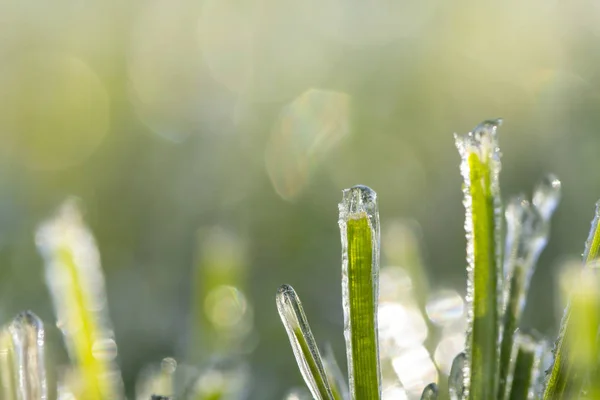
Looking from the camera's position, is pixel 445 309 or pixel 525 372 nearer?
pixel 525 372

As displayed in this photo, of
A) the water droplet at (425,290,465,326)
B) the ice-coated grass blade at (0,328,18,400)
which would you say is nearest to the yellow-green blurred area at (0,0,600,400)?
the water droplet at (425,290,465,326)

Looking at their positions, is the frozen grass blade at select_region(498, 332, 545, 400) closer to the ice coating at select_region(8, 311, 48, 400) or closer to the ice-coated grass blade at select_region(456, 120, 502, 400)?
the ice-coated grass blade at select_region(456, 120, 502, 400)

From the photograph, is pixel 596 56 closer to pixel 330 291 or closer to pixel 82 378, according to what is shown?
pixel 330 291

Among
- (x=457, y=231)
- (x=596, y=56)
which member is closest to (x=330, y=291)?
(x=457, y=231)

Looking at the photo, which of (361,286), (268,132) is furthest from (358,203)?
(268,132)

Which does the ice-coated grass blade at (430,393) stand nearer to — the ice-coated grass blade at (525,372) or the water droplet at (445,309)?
the ice-coated grass blade at (525,372)

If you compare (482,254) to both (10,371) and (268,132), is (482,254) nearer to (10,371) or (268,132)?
(10,371)
